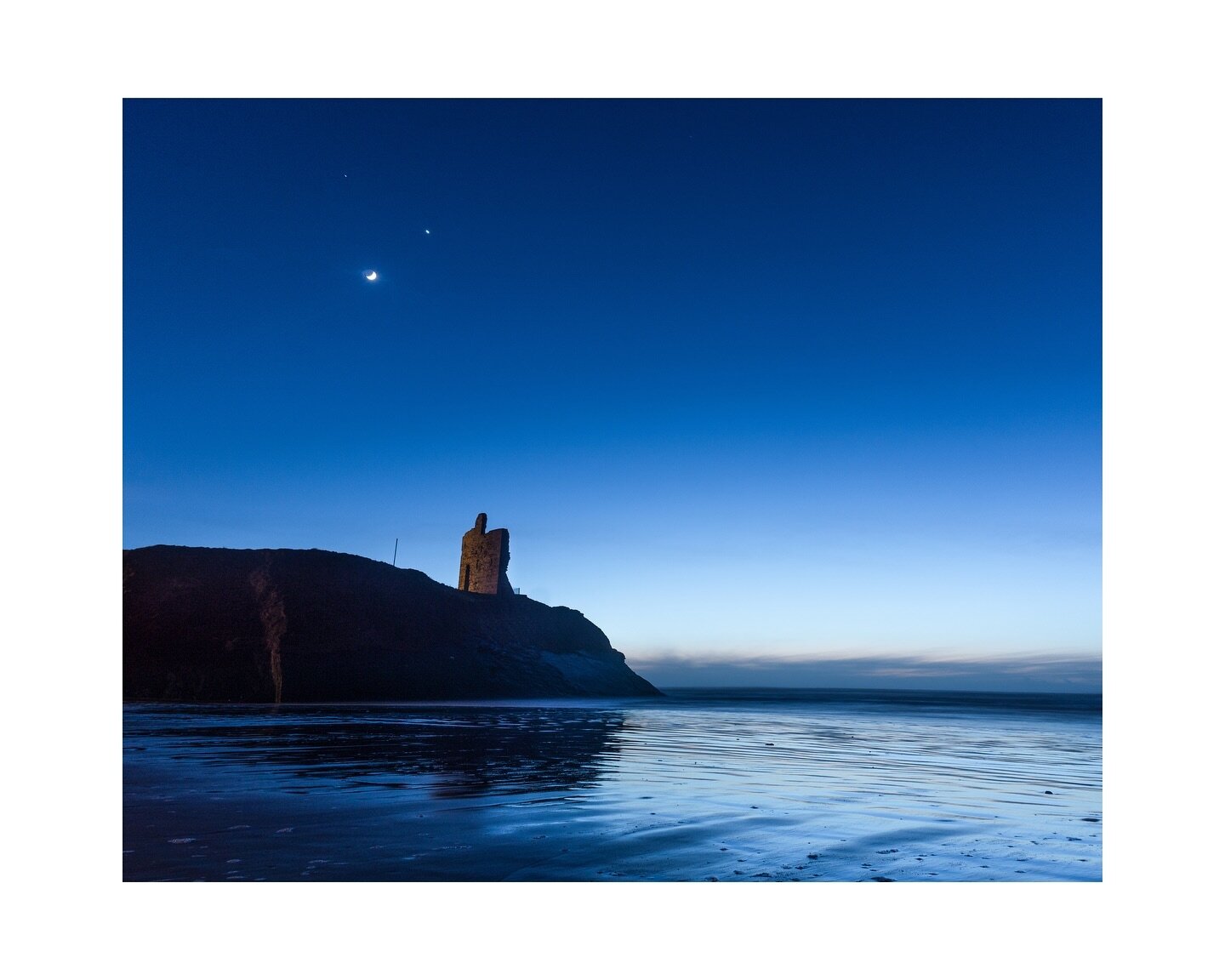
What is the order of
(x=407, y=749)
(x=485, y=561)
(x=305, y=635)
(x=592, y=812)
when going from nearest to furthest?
(x=592, y=812) < (x=407, y=749) < (x=305, y=635) < (x=485, y=561)

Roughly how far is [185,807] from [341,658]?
53.4 m

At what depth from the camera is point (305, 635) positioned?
6184 centimetres

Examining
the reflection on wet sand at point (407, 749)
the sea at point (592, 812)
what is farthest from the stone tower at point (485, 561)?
the sea at point (592, 812)

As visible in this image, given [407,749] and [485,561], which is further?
[485,561]

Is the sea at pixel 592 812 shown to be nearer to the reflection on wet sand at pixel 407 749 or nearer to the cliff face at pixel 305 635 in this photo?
the reflection on wet sand at pixel 407 749

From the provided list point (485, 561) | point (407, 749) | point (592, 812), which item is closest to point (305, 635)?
point (485, 561)

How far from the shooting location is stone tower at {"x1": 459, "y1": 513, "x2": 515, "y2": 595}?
8456 centimetres

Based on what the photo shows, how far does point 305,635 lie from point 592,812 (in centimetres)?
5580

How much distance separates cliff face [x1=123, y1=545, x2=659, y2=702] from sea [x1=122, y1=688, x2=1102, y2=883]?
118 ft

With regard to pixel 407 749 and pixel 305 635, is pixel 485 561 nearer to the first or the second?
pixel 305 635

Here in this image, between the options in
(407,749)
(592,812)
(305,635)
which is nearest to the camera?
(592,812)

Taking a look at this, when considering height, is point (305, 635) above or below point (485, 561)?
below

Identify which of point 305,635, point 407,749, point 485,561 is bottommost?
point 305,635

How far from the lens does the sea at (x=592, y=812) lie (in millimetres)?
8766
